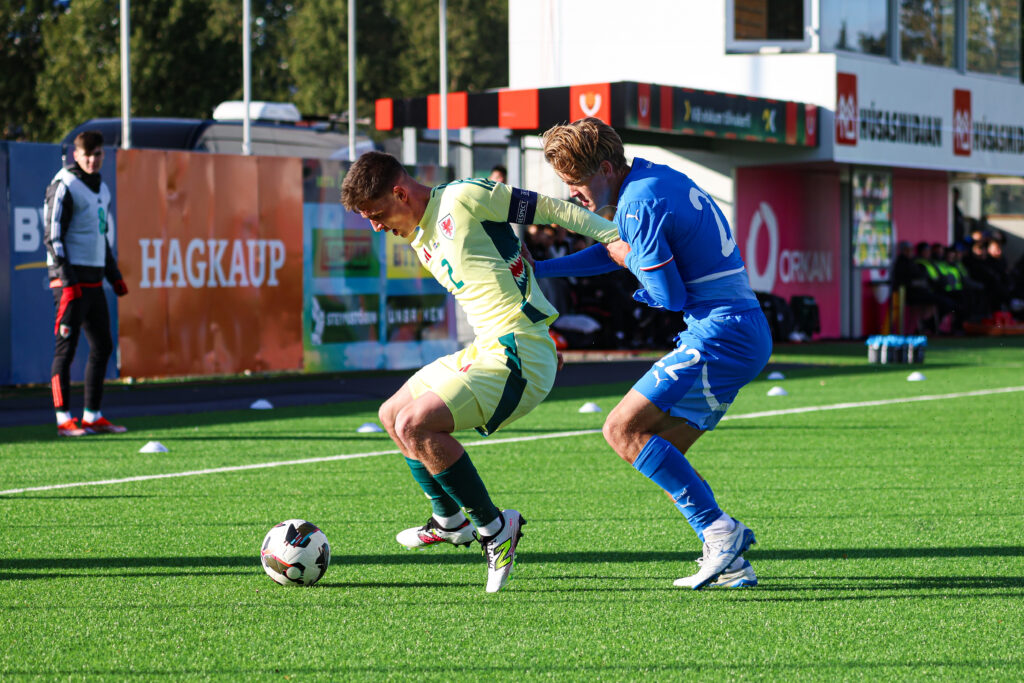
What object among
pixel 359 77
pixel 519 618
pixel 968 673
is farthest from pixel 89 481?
pixel 359 77

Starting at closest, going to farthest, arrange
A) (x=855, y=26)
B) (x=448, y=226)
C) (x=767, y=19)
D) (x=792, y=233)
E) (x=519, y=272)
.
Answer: (x=448, y=226) < (x=519, y=272) < (x=767, y=19) < (x=855, y=26) < (x=792, y=233)

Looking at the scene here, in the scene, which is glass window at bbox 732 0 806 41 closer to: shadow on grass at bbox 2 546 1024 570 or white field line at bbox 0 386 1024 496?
white field line at bbox 0 386 1024 496

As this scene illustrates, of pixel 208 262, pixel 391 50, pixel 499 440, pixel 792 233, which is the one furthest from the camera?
pixel 391 50

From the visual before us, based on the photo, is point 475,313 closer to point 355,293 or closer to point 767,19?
point 355,293

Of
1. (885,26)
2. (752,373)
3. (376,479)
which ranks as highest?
(885,26)

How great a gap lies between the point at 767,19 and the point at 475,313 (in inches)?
781

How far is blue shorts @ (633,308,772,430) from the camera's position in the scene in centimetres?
513

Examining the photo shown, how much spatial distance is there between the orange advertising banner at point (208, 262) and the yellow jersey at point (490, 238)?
9.60m

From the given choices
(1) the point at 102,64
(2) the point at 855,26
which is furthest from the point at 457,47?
(2) the point at 855,26

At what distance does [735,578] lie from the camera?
512 cm

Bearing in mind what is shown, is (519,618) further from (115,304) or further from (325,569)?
(115,304)

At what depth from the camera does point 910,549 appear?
5.79 meters

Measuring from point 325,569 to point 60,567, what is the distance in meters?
1.22

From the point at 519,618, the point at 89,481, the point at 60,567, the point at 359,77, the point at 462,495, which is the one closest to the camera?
the point at 519,618
